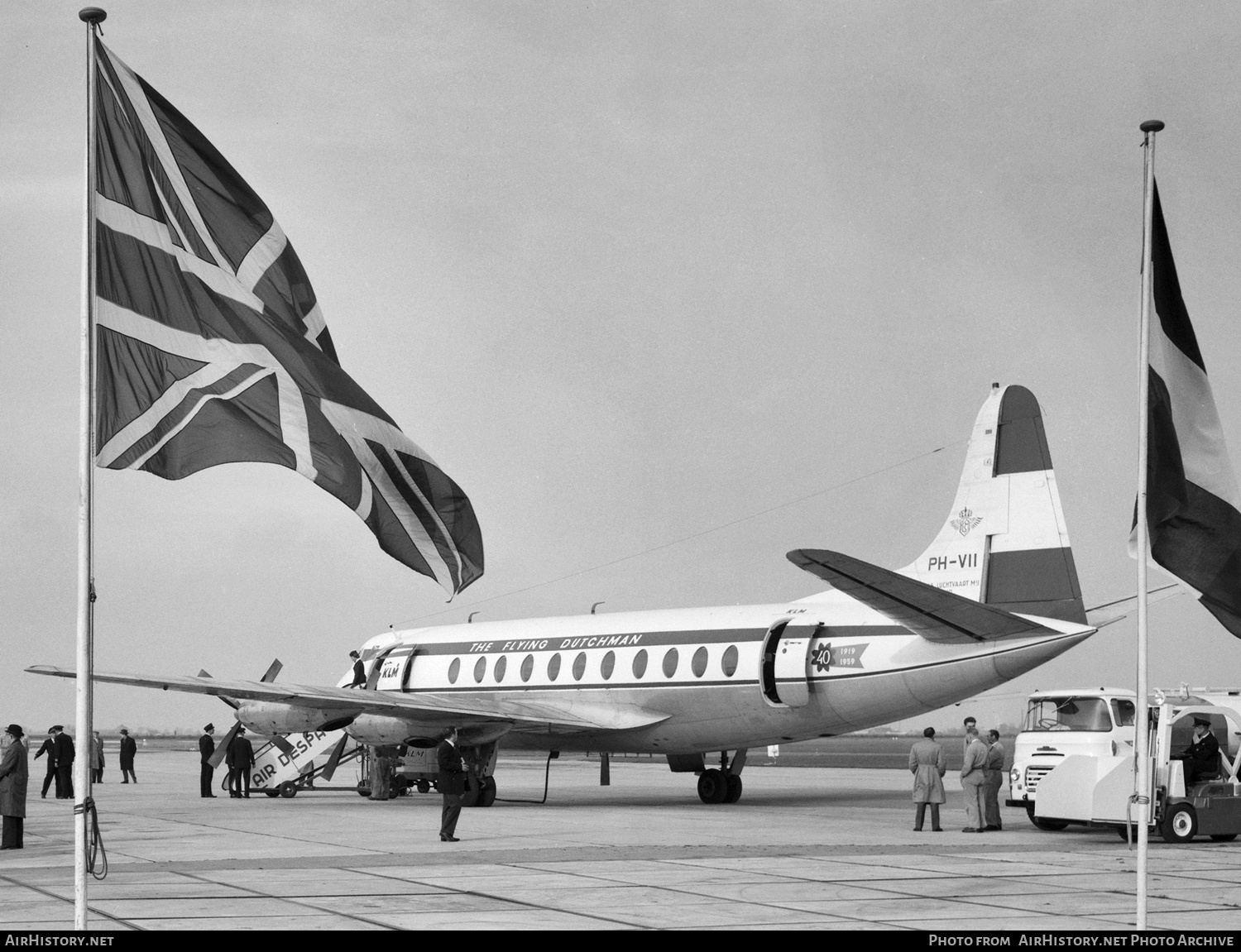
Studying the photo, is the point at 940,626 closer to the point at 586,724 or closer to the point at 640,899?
the point at 586,724

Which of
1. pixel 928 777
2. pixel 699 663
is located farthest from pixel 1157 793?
pixel 699 663

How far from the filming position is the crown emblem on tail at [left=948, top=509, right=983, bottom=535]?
26.1 meters

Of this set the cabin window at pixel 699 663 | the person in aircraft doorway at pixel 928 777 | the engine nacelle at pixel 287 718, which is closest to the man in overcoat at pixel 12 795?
the engine nacelle at pixel 287 718

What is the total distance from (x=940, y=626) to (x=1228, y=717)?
16.3 feet

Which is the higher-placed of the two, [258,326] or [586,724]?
[258,326]

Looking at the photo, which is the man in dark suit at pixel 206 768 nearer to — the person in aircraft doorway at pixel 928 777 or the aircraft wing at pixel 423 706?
the aircraft wing at pixel 423 706

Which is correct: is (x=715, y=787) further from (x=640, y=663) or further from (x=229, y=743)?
(x=229, y=743)

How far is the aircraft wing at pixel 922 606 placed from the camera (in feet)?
71.7

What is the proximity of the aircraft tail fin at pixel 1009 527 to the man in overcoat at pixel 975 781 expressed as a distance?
3403 mm

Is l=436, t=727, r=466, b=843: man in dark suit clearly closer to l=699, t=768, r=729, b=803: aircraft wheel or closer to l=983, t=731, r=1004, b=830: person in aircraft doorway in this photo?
l=983, t=731, r=1004, b=830: person in aircraft doorway

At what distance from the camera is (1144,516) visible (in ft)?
38.0

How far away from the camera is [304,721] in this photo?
3095 cm

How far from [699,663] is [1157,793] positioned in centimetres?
1013

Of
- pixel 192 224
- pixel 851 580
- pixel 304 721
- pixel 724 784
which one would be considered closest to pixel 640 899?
pixel 192 224
